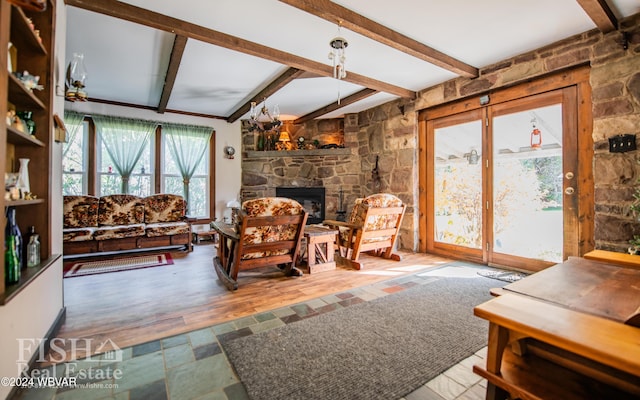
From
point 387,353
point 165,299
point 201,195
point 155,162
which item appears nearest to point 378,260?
point 387,353

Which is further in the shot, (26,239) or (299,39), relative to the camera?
(299,39)

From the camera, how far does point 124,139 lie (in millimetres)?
5109

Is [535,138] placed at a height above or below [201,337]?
above

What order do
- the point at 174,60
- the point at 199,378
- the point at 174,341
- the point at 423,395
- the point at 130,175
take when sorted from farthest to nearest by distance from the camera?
1. the point at 130,175
2. the point at 174,60
3. the point at 174,341
4. the point at 199,378
5. the point at 423,395

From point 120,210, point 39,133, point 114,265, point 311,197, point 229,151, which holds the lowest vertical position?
point 114,265

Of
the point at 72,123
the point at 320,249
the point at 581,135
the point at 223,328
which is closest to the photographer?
the point at 223,328

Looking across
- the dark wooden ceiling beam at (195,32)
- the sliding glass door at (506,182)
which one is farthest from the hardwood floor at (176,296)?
the dark wooden ceiling beam at (195,32)

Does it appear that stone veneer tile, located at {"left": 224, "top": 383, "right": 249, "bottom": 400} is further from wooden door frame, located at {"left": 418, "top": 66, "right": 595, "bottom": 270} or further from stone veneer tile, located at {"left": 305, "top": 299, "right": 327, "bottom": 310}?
wooden door frame, located at {"left": 418, "top": 66, "right": 595, "bottom": 270}

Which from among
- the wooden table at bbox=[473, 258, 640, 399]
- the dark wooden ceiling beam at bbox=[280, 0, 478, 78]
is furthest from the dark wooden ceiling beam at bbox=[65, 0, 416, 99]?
the wooden table at bbox=[473, 258, 640, 399]

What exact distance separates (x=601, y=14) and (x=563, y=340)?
303cm

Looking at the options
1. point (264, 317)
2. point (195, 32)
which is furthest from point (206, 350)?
point (195, 32)

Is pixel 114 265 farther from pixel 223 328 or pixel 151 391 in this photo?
pixel 151 391

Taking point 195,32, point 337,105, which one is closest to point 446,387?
point 195,32

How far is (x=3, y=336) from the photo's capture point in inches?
47.2
